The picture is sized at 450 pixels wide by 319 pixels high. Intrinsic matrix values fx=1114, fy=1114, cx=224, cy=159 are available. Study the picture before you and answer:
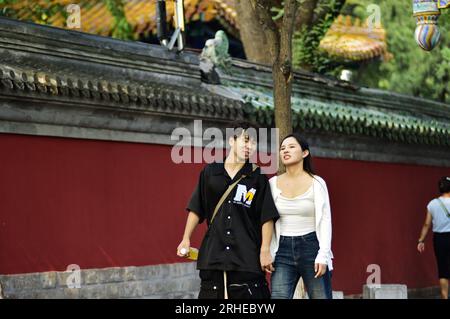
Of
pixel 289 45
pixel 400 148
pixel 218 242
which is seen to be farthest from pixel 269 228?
pixel 400 148

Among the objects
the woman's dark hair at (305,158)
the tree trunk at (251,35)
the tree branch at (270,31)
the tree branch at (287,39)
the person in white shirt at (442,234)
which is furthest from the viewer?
the tree trunk at (251,35)

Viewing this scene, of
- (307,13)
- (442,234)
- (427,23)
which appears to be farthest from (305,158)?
(307,13)

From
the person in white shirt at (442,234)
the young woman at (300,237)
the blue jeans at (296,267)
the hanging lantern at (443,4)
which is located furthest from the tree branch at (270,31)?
the person in white shirt at (442,234)

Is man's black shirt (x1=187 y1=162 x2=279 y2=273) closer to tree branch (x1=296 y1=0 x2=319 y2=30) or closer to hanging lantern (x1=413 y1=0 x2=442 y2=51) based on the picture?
hanging lantern (x1=413 y1=0 x2=442 y2=51)

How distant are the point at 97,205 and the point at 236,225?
16.0 ft

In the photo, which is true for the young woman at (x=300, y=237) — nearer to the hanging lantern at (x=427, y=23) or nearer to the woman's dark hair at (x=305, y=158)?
the woman's dark hair at (x=305, y=158)

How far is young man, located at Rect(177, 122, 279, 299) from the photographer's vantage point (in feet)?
26.0

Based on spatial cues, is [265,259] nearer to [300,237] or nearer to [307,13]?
[300,237]

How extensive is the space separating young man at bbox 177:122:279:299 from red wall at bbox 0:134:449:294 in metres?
4.13

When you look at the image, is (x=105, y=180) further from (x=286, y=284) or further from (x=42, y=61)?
(x=286, y=284)

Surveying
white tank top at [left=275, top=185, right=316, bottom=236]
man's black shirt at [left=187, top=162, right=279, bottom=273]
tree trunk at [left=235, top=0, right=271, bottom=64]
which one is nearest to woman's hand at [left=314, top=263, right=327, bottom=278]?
white tank top at [left=275, top=185, right=316, bottom=236]

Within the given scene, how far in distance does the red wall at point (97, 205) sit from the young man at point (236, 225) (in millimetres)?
4130

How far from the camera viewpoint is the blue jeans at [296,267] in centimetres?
811

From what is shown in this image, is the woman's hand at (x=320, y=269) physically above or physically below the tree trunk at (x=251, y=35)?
below
